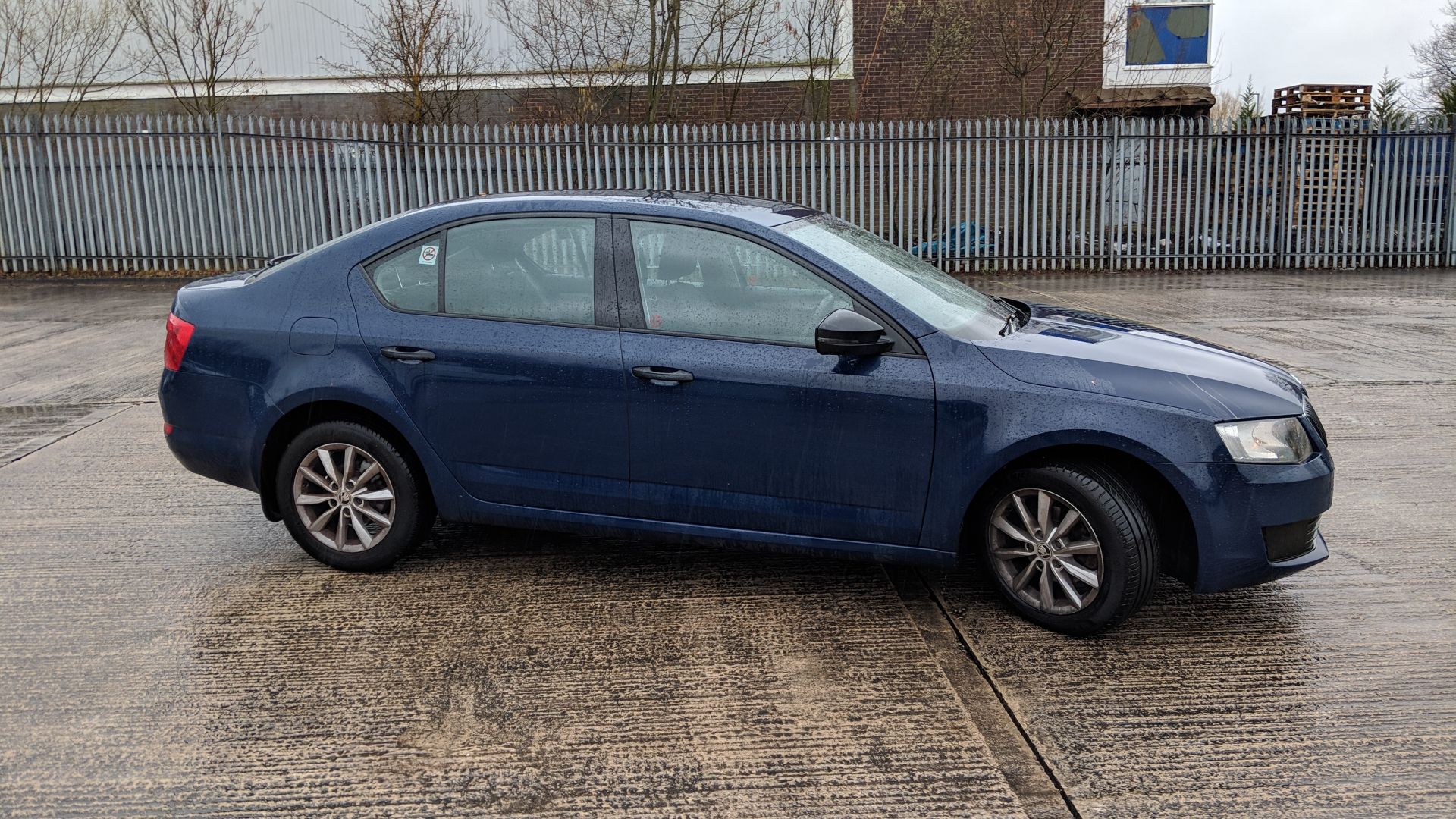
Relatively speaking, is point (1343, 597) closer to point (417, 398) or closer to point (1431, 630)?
point (1431, 630)

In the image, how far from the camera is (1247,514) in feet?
13.2

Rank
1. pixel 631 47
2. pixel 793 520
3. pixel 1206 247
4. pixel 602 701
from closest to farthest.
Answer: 1. pixel 602 701
2. pixel 793 520
3. pixel 1206 247
4. pixel 631 47

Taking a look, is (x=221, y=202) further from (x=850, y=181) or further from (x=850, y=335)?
(x=850, y=335)

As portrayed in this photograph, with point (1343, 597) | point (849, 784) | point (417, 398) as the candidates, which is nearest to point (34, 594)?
point (417, 398)

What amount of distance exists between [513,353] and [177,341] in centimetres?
158

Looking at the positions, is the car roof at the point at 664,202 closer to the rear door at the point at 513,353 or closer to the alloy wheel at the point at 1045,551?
the rear door at the point at 513,353

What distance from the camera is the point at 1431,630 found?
426 cm

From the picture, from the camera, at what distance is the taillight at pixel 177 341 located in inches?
196

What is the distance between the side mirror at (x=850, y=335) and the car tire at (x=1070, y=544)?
0.67 m

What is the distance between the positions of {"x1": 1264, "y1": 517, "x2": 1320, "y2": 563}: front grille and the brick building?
1823cm

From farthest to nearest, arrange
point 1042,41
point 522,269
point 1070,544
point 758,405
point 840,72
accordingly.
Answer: point 840,72
point 1042,41
point 522,269
point 758,405
point 1070,544

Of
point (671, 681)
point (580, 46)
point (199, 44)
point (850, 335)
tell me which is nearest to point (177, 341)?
point (671, 681)

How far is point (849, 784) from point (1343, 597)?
2525mm

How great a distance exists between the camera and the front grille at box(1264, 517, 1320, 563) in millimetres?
4082
